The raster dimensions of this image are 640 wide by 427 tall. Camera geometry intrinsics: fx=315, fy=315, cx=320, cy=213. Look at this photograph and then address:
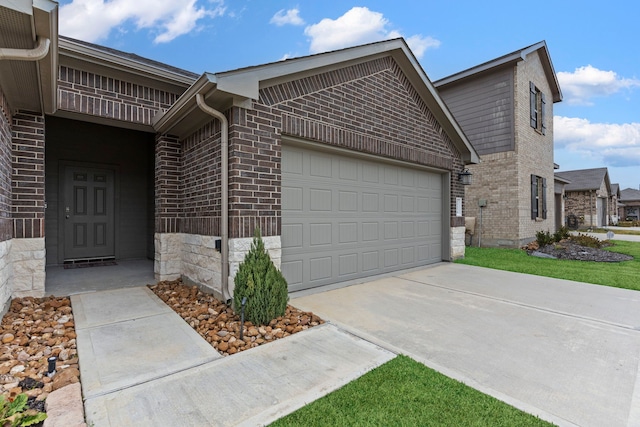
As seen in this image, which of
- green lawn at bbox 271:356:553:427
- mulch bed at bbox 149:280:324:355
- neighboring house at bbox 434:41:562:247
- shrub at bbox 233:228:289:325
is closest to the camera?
green lawn at bbox 271:356:553:427

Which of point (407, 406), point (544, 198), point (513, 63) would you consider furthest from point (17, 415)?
point (544, 198)

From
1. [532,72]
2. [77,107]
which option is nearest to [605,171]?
[532,72]

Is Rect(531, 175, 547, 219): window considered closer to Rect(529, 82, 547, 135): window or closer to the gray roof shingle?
Rect(529, 82, 547, 135): window

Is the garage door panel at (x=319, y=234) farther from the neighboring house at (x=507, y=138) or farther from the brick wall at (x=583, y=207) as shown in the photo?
the brick wall at (x=583, y=207)

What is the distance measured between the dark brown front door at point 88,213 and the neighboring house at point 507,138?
462 inches

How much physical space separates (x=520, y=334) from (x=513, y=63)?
1084 cm

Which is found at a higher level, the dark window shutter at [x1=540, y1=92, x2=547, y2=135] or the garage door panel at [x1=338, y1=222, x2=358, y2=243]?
the dark window shutter at [x1=540, y1=92, x2=547, y2=135]

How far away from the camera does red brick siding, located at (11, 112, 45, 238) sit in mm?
4023

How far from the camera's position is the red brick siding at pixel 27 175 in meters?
4.02

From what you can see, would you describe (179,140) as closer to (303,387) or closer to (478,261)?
(303,387)

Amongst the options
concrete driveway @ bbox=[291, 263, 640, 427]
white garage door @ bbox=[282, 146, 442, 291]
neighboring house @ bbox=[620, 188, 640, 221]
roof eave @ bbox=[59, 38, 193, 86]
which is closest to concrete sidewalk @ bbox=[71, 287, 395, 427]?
concrete driveway @ bbox=[291, 263, 640, 427]

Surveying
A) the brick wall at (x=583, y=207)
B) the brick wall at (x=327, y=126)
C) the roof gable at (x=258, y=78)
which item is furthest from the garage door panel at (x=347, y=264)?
the brick wall at (x=583, y=207)

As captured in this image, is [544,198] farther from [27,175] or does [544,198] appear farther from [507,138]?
[27,175]

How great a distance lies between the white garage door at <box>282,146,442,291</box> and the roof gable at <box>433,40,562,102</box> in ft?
21.4
